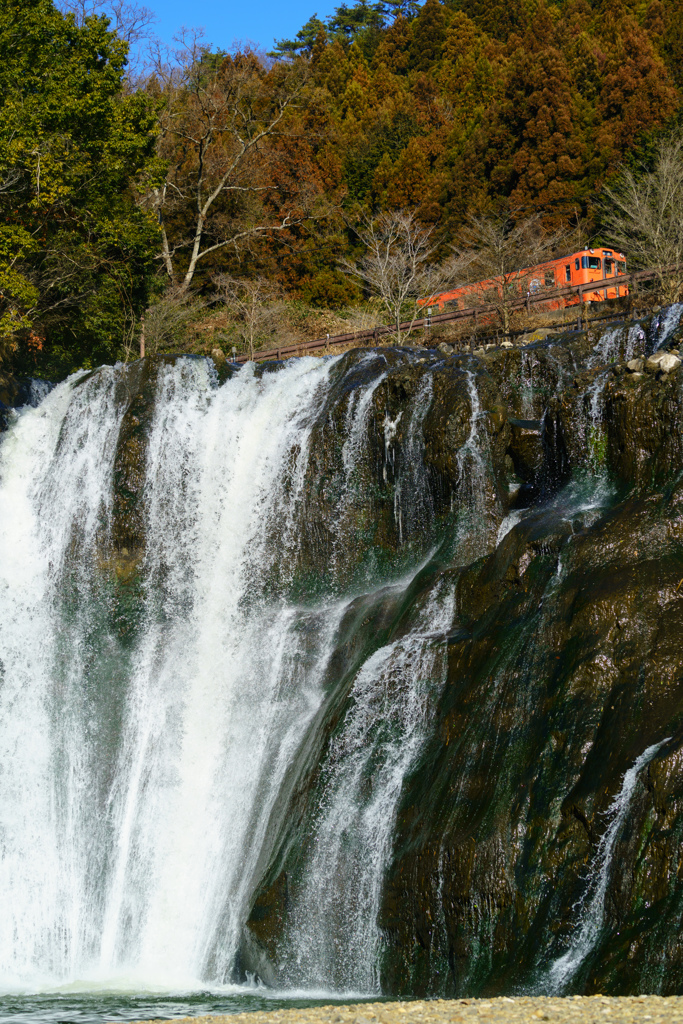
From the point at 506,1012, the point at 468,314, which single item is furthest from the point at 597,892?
the point at 468,314

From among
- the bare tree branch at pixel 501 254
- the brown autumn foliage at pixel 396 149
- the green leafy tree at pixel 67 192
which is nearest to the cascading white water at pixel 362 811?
the green leafy tree at pixel 67 192

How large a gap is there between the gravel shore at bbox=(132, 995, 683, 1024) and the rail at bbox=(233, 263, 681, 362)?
69.2 feet

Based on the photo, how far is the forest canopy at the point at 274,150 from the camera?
25.6 m

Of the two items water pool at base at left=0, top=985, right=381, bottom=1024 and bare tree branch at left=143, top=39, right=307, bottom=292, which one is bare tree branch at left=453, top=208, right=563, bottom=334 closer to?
bare tree branch at left=143, top=39, right=307, bottom=292

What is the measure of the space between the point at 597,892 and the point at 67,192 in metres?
22.2

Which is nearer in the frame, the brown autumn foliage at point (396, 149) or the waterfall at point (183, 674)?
the waterfall at point (183, 674)

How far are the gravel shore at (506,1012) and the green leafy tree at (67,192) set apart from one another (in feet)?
66.4

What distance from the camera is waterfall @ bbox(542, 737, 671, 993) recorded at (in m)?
7.35

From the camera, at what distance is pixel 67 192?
24.5m

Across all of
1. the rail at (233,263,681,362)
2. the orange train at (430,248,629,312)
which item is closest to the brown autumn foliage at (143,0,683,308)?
the orange train at (430,248,629,312)

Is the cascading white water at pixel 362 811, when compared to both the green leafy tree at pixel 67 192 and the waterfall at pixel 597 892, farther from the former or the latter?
the green leafy tree at pixel 67 192

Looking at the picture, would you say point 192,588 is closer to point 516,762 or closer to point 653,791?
point 516,762

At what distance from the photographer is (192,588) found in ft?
51.5

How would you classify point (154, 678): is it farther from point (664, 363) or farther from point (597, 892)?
point (664, 363)
